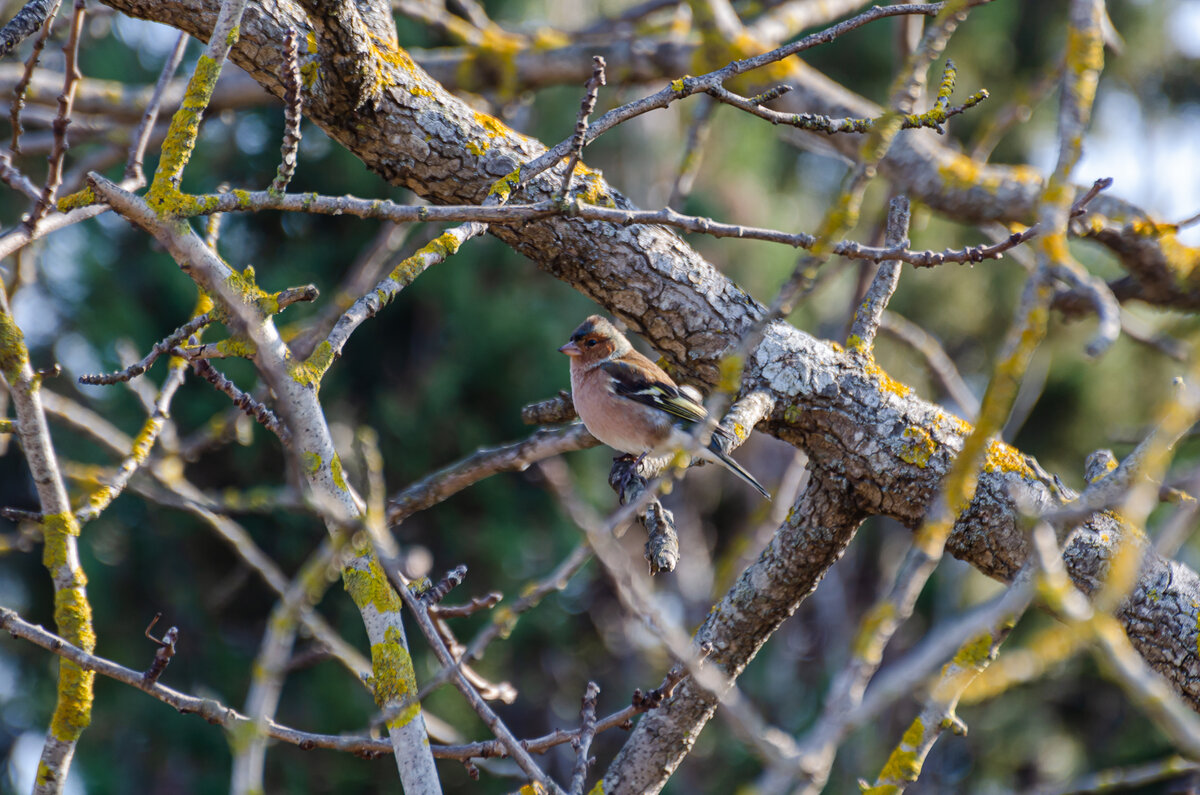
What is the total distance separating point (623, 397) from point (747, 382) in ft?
4.92

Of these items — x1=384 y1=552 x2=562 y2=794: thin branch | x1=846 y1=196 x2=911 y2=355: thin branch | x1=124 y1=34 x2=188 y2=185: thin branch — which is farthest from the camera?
x1=846 y1=196 x2=911 y2=355: thin branch

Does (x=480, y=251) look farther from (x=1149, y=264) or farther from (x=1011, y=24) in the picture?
(x=1011, y=24)

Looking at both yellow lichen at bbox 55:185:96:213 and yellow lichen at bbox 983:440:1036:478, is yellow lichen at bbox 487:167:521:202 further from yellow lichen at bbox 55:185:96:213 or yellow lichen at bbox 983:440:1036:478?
yellow lichen at bbox 983:440:1036:478

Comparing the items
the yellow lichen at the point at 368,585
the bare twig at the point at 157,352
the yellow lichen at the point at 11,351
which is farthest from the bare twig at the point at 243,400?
the yellow lichen at the point at 11,351

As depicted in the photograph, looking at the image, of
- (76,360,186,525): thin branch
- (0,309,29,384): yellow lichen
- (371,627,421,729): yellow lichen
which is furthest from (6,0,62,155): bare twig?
(371,627,421,729): yellow lichen

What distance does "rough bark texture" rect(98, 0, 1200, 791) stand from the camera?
272 cm

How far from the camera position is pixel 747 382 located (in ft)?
9.25

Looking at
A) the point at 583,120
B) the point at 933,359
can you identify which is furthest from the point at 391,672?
the point at 933,359

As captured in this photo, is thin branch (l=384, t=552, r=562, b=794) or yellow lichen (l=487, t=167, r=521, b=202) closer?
thin branch (l=384, t=552, r=562, b=794)

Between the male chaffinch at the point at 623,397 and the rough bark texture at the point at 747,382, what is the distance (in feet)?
2.46

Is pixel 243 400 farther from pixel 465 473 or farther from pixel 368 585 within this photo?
pixel 465 473

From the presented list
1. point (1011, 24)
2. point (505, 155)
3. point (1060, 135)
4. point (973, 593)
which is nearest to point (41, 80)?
point (505, 155)

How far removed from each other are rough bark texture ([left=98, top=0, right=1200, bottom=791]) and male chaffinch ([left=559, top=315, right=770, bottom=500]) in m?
0.75

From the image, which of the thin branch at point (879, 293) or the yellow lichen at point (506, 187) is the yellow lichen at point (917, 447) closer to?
the thin branch at point (879, 293)
